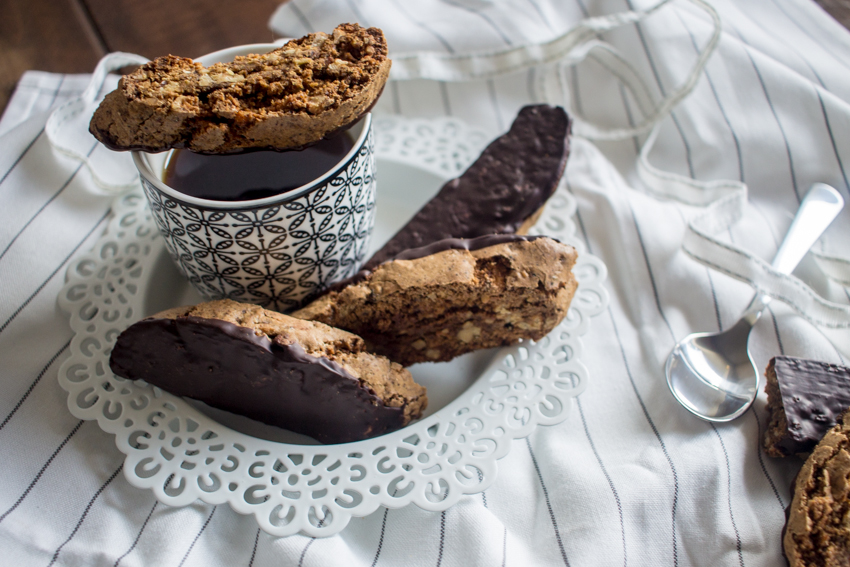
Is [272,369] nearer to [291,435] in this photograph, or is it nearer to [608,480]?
[291,435]

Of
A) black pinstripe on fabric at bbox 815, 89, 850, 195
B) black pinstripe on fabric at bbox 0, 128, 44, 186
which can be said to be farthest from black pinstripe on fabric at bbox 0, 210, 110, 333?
black pinstripe on fabric at bbox 815, 89, 850, 195

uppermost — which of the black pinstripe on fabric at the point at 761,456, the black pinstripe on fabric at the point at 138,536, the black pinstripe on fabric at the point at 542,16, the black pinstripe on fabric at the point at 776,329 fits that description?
the black pinstripe on fabric at the point at 542,16

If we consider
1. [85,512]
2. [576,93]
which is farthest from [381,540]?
[576,93]

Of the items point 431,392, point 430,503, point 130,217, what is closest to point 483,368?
point 431,392

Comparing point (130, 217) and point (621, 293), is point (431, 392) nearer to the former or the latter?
point (621, 293)

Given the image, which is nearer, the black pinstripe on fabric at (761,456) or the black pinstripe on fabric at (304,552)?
the black pinstripe on fabric at (304,552)

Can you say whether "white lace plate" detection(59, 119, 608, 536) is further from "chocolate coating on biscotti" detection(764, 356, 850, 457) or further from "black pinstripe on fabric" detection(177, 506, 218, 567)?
"chocolate coating on biscotti" detection(764, 356, 850, 457)

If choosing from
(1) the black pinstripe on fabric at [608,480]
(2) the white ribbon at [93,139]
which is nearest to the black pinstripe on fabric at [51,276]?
(2) the white ribbon at [93,139]

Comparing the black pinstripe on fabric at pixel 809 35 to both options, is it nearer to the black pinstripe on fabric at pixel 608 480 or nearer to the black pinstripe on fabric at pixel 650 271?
the black pinstripe on fabric at pixel 650 271

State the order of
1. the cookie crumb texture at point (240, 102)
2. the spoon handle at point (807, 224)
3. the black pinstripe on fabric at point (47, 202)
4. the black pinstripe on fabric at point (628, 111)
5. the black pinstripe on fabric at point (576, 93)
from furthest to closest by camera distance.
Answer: the black pinstripe on fabric at point (576, 93)
the black pinstripe on fabric at point (628, 111)
the spoon handle at point (807, 224)
the black pinstripe on fabric at point (47, 202)
the cookie crumb texture at point (240, 102)
